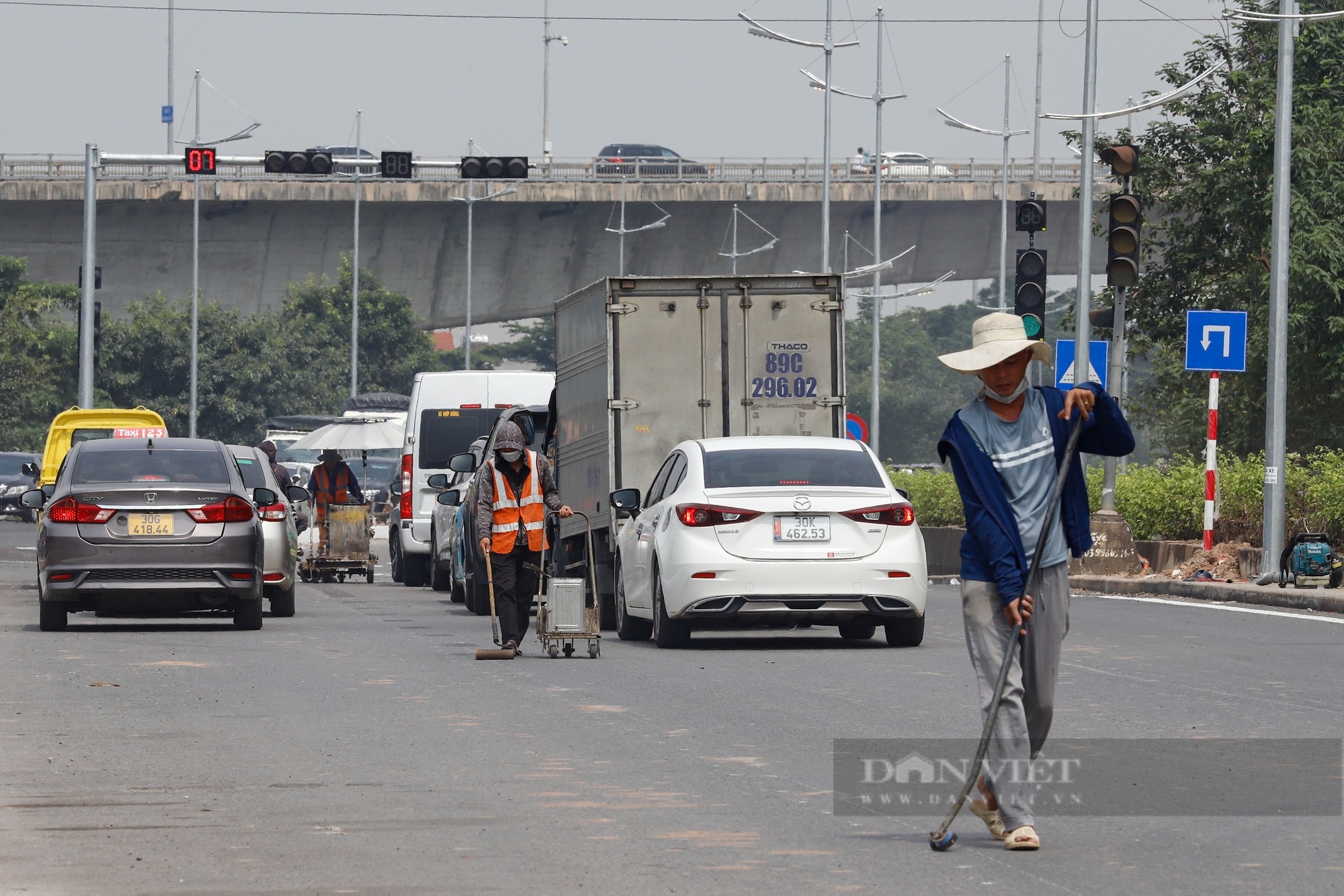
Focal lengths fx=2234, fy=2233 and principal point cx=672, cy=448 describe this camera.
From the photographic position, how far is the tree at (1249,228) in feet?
99.3

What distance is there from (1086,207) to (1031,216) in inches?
111

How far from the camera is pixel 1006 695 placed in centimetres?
759

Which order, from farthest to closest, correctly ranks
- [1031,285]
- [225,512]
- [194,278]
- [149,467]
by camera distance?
[194,278]
[1031,285]
[149,467]
[225,512]

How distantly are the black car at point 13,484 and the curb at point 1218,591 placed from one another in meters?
32.8

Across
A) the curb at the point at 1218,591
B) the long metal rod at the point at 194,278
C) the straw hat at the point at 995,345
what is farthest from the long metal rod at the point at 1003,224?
the straw hat at the point at 995,345

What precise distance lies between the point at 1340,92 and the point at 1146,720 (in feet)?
74.4

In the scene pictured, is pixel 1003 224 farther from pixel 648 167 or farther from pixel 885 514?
pixel 885 514

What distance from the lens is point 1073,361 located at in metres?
28.2

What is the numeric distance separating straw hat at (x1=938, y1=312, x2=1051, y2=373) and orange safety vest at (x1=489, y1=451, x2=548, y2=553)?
821cm

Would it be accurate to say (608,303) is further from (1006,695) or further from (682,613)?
(1006,695)

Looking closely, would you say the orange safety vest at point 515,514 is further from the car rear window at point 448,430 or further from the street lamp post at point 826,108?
the street lamp post at point 826,108

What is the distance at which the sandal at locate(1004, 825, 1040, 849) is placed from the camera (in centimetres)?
Answer: 749

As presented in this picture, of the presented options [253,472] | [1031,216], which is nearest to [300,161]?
[253,472]

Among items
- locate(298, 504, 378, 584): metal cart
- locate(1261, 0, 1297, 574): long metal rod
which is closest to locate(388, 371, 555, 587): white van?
locate(298, 504, 378, 584): metal cart
